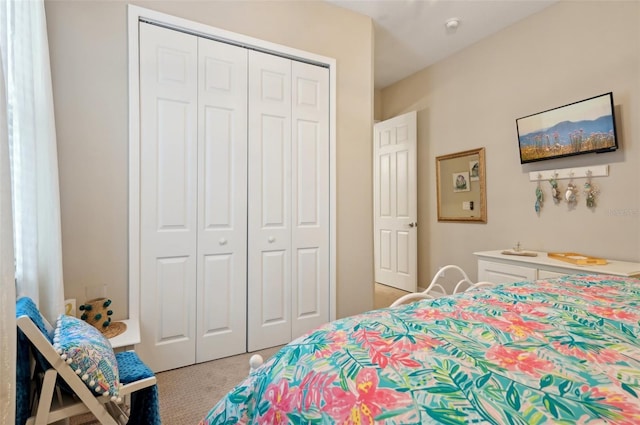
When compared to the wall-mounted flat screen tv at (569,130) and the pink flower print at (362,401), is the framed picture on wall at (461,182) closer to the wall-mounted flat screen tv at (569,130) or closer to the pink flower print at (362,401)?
the wall-mounted flat screen tv at (569,130)

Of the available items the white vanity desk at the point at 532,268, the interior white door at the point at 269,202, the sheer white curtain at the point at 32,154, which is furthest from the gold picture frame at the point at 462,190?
the sheer white curtain at the point at 32,154

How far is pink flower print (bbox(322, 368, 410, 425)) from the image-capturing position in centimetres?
61

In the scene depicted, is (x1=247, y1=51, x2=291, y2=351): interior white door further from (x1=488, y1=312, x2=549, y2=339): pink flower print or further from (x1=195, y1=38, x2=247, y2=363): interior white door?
(x1=488, y1=312, x2=549, y2=339): pink flower print

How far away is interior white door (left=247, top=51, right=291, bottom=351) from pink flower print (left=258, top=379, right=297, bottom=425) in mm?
1825

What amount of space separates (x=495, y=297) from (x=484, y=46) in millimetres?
3125

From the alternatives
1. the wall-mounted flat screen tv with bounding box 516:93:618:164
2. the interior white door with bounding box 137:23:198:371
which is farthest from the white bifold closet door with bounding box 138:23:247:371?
the wall-mounted flat screen tv with bounding box 516:93:618:164

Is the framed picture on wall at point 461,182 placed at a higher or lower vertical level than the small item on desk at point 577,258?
higher

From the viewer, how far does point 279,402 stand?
732mm

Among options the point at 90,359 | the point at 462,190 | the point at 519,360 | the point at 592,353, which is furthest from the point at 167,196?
the point at 462,190

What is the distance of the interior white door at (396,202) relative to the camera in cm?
411

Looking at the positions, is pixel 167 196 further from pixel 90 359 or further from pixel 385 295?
pixel 385 295

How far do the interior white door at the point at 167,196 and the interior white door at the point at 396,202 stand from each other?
269cm

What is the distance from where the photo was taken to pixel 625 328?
0.95 m

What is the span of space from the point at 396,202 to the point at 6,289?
397cm
